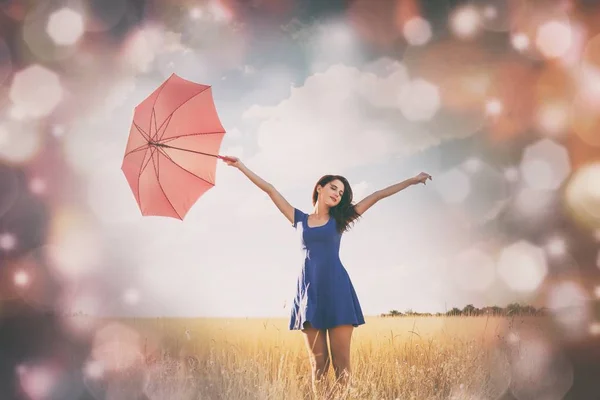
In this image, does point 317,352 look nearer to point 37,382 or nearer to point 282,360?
point 282,360

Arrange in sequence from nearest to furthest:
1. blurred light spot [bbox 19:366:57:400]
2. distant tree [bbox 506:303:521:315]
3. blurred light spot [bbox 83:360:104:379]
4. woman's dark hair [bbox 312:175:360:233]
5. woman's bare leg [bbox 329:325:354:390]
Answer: woman's bare leg [bbox 329:325:354:390] → woman's dark hair [bbox 312:175:360:233] → blurred light spot [bbox 83:360:104:379] → blurred light spot [bbox 19:366:57:400] → distant tree [bbox 506:303:521:315]

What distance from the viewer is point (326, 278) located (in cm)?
316

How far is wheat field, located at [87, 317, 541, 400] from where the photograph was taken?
11.1 ft

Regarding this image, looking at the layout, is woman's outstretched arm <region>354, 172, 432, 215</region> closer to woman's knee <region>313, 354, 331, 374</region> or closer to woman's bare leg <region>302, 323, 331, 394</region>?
woman's bare leg <region>302, 323, 331, 394</region>

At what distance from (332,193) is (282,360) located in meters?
1.06

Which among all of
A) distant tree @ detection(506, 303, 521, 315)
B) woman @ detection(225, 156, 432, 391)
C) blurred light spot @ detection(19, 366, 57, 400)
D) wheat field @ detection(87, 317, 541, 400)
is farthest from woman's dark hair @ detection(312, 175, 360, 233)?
blurred light spot @ detection(19, 366, 57, 400)

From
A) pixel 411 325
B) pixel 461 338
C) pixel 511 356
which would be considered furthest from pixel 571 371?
pixel 411 325

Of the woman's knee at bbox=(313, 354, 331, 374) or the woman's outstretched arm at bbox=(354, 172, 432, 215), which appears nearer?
the woman's knee at bbox=(313, 354, 331, 374)

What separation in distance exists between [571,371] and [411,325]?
1.22 m

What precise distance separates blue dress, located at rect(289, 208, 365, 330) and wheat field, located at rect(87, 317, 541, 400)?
362mm

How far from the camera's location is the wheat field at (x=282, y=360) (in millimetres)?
3391

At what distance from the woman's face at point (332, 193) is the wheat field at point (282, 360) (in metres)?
0.96

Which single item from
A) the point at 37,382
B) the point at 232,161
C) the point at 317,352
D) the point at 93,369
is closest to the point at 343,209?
the point at 232,161

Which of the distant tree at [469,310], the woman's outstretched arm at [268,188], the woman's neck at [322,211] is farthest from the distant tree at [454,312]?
the woman's outstretched arm at [268,188]
